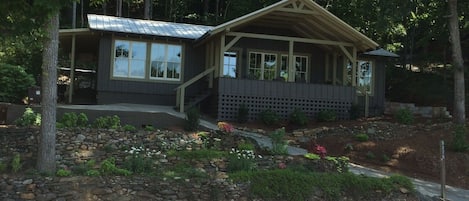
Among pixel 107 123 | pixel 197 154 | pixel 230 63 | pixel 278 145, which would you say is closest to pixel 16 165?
pixel 197 154

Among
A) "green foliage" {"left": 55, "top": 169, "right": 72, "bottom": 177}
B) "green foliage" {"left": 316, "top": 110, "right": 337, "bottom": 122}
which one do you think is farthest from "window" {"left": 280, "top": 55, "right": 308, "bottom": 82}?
"green foliage" {"left": 55, "top": 169, "right": 72, "bottom": 177}

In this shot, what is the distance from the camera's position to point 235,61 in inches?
858

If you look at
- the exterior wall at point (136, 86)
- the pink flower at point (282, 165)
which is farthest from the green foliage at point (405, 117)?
the pink flower at point (282, 165)

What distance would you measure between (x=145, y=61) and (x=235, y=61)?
12.1 ft

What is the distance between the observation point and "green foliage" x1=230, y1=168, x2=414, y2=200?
10.2 metres

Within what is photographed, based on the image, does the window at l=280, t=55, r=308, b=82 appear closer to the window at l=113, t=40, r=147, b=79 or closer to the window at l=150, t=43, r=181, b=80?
the window at l=150, t=43, r=181, b=80

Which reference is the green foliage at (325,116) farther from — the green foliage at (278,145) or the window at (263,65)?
the green foliage at (278,145)

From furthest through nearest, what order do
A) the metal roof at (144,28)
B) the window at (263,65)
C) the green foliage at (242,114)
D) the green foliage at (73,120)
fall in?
the window at (263,65)
the metal roof at (144,28)
the green foliage at (242,114)
the green foliage at (73,120)

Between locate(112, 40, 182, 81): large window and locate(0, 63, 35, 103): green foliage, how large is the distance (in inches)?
141

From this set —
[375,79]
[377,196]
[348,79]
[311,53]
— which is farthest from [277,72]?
[377,196]

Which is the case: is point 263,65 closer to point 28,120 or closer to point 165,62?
point 165,62

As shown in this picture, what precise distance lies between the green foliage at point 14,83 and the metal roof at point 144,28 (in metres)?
3.10

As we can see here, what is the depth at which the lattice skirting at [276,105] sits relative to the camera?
18656 millimetres

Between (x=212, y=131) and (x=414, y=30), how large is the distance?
20593 mm
